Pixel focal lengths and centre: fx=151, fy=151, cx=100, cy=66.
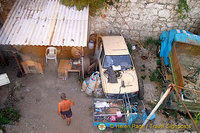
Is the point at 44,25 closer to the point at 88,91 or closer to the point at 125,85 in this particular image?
the point at 88,91

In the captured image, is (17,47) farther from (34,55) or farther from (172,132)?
(172,132)

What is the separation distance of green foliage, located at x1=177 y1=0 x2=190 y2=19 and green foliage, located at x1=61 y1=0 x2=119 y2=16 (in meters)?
3.40

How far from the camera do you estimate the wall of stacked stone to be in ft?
25.7

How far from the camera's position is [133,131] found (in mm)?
5824

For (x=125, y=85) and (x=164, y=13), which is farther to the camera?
(x=164, y=13)

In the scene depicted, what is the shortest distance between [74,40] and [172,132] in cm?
529

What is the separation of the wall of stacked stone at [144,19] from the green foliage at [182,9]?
16 cm

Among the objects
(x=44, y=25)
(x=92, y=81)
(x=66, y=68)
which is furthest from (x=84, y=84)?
(x=44, y=25)

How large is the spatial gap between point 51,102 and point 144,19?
21.0 ft

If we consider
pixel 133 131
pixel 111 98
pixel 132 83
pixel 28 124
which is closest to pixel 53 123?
pixel 28 124

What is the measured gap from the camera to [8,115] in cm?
591

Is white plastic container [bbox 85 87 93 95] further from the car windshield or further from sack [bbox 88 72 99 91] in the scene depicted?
the car windshield

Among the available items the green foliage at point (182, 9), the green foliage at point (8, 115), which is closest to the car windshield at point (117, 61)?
the green foliage at point (182, 9)

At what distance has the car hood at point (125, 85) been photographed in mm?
6160
